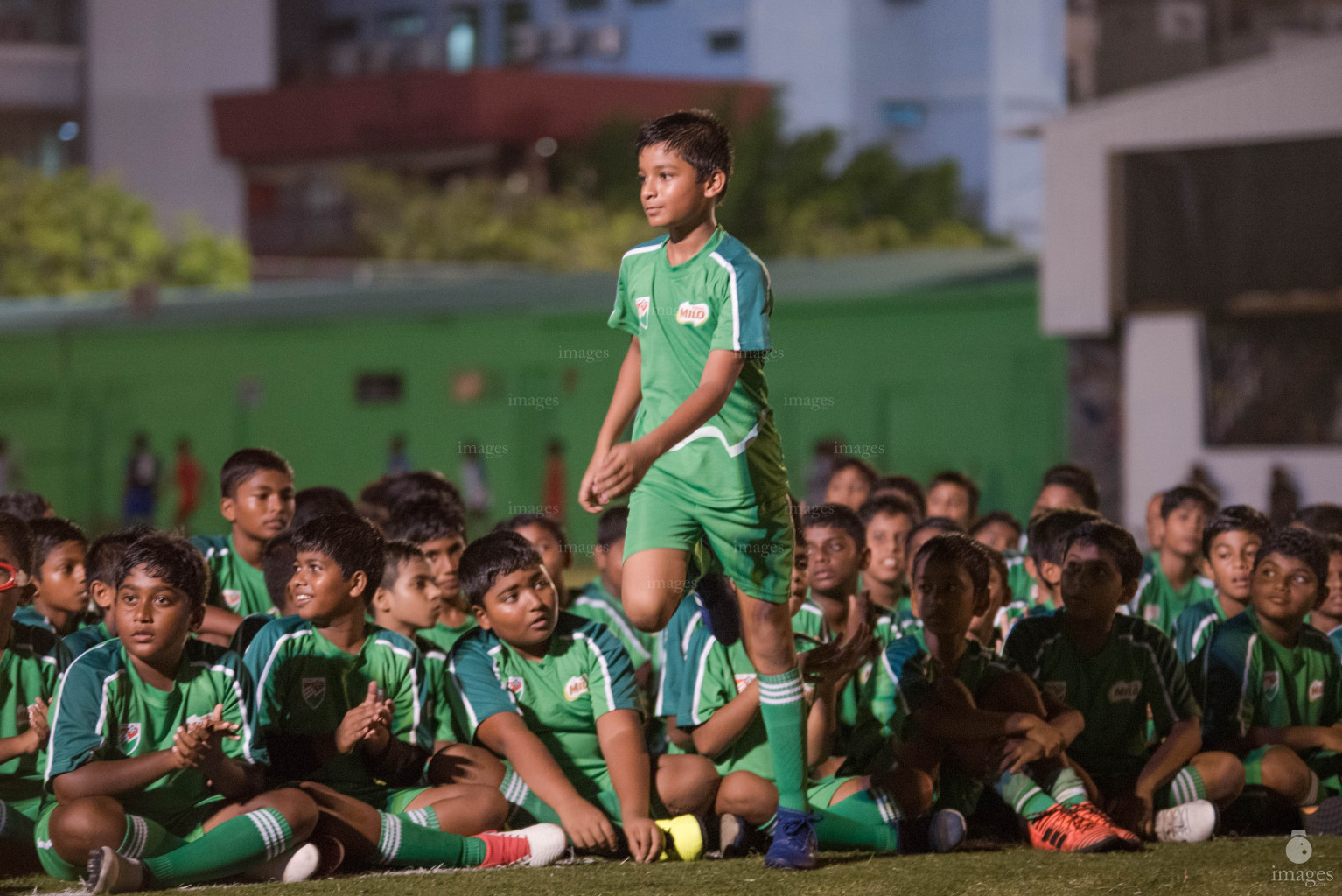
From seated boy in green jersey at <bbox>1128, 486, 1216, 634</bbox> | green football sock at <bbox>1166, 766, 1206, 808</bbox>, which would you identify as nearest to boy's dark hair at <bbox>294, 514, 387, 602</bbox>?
green football sock at <bbox>1166, 766, 1206, 808</bbox>

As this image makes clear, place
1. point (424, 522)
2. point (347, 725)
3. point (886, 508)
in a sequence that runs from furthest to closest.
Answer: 1. point (886, 508)
2. point (424, 522)
3. point (347, 725)

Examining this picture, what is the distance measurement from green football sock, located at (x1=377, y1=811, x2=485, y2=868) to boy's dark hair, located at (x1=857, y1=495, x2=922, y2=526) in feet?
6.34

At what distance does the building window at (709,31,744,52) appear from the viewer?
45.6 metres

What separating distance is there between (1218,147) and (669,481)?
11790 millimetres

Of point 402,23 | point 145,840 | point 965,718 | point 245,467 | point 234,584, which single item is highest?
point 402,23

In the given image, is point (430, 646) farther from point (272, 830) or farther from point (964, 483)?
point (964, 483)

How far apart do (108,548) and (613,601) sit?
1.56 m

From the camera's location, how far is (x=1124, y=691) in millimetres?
4422

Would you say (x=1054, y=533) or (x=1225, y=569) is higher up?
(x=1054, y=533)

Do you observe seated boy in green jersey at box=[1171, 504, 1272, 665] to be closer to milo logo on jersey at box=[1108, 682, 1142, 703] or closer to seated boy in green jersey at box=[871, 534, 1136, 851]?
milo logo on jersey at box=[1108, 682, 1142, 703]

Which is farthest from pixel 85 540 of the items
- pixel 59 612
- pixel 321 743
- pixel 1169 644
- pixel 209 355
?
pixel 209 355

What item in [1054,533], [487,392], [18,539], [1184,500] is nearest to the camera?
[18,539]

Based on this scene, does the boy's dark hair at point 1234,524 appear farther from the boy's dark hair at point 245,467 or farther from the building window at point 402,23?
the building window at point 402,23

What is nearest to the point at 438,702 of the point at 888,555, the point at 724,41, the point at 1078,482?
the point at 888,555
